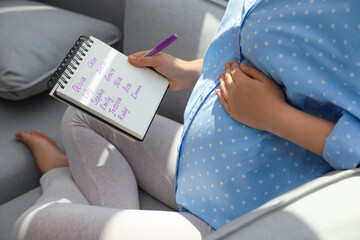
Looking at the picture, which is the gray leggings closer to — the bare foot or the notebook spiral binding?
the bare foot

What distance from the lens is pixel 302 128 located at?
70cm

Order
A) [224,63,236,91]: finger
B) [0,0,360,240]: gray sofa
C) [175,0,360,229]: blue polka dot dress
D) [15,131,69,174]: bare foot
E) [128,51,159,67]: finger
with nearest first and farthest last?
1. [175,0,360,229]: blue polka dot dress
2. [224,63,236,91]: finger
3. [128,51,159,67]: finger
4. [0,0,360,240]: gray sofa
5. [15,131,69,174]: bare foot

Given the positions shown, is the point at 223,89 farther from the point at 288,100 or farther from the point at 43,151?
the point at 43,151

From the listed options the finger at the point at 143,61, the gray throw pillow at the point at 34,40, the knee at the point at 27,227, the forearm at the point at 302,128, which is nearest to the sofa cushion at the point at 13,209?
the knee at the point at 27,227

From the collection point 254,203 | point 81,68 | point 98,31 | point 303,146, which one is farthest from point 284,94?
point 98,31

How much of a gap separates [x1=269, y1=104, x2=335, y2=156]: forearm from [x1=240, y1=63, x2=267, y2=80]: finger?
8 cm

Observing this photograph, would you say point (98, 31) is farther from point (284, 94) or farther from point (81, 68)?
point (284, 94)

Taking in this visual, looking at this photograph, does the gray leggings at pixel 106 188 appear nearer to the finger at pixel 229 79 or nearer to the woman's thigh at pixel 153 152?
the woman's thigh at pixel 153 152

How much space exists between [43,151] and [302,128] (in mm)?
734

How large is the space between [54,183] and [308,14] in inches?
27.6

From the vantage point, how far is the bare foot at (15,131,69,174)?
115cm

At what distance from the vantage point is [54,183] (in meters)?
1.04

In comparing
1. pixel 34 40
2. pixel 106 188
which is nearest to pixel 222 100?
pixel 106 188

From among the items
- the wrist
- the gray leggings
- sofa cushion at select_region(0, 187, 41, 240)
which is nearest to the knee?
the gray leggings
